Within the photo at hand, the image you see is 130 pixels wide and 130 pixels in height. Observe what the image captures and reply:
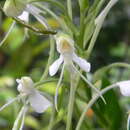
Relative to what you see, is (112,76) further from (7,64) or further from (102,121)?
(102,121)

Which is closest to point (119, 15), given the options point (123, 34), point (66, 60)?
point (123, 34)

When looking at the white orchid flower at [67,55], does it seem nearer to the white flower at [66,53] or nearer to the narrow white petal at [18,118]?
the white flower at [66,53]

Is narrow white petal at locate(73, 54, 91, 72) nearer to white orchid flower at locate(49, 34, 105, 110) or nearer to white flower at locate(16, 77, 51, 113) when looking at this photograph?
white orchid flower at locate(49, 34, 105, 110)

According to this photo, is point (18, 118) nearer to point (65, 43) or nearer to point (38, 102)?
point (38, 102)

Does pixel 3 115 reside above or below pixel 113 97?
below

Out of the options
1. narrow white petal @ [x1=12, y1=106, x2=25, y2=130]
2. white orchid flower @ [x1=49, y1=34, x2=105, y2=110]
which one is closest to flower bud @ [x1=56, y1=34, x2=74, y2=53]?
white orchid flower @ [x1=49, y1=34, x2=105, y2=110]

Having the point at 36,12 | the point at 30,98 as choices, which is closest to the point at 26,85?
the point at 30,98

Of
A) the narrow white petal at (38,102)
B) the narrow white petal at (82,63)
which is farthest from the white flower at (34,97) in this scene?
the narrow white petal at (82,63)
